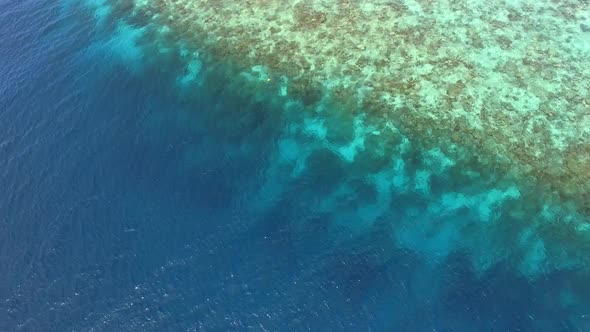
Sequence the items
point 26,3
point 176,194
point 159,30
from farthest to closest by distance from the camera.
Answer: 1. point 26,3
2. point 159,30
3. point 176,194

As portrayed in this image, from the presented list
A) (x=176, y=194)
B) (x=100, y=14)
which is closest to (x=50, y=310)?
(x=176, y=194)

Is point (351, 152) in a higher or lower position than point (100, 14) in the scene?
lower

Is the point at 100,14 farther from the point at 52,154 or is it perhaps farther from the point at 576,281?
the point at 576,281

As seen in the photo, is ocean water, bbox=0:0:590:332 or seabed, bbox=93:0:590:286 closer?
ocean water, bbox=0:0:590:332

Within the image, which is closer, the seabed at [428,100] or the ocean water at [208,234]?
the ocean water at [208,234]

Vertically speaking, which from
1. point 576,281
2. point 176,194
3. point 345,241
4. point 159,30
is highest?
point 159,30
